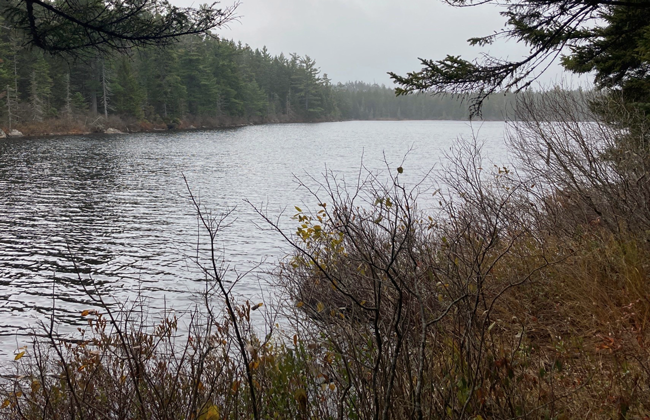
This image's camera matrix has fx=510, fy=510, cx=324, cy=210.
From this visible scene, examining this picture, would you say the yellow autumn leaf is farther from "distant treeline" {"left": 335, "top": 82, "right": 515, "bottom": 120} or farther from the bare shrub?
"distant treeline" {"left": 335, "top": 82, "right": 515, "bottom": 120}

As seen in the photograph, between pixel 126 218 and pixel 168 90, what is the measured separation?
56.0 m

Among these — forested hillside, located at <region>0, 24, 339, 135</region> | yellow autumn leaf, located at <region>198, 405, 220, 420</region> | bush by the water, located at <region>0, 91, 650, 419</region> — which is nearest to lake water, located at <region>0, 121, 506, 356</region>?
yellow autumn leaf, located at <region>198, 405, 220, 420</region>

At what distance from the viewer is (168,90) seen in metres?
68.3

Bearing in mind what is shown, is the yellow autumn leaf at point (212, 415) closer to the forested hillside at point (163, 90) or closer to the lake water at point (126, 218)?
the lake water at point (126, 218)

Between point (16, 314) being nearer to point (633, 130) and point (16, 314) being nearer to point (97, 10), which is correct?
point (97, 10)

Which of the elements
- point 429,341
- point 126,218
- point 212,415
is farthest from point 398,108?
point 212,415

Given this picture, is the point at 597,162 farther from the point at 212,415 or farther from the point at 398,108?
the point at 398,108

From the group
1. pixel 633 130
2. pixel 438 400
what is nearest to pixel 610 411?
pixel 438 400

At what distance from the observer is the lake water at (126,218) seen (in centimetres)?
993

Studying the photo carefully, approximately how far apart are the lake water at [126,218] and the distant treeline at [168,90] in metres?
4.70

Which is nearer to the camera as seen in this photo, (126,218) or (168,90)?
(126,218)

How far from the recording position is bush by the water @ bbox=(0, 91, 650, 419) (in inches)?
111

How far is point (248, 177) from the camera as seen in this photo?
26500 mm

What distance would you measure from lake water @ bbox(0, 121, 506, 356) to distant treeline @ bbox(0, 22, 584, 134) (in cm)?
470
